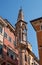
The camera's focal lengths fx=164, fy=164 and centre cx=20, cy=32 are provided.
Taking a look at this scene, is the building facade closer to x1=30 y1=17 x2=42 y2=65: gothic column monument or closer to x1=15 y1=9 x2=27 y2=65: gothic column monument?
x1=15 y1=9 x2=27 y2=65: gothic column monument

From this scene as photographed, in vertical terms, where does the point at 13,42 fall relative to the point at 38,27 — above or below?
below

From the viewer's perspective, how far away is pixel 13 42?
3934 centimetres

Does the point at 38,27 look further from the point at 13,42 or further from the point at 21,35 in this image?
the point at 13,42

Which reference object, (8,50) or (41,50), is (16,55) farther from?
(41,50)

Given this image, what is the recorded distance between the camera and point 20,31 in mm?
39281

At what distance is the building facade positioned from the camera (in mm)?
34106

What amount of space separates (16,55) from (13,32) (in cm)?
564

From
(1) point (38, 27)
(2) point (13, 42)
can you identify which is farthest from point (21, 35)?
(1) point (38, 27)

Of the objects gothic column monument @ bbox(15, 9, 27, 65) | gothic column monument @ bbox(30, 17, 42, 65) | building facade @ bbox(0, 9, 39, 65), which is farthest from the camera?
gothic column monument @ bbox(15, 9, 27, 65)

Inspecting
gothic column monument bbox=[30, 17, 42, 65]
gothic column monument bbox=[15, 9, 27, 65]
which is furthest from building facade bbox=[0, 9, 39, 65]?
gothic column monument bbox=[30, 17, 42, 65]

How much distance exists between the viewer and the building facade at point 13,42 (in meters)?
34.1

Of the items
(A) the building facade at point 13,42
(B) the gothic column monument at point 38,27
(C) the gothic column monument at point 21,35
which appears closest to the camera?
(B) the gothic column monument at point 38,27

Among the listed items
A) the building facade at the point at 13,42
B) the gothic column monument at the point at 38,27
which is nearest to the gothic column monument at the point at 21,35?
the building facade at the point at 13,42

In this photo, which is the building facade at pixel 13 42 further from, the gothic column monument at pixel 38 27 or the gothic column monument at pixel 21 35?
the gothic column monument at pixel 38 27
